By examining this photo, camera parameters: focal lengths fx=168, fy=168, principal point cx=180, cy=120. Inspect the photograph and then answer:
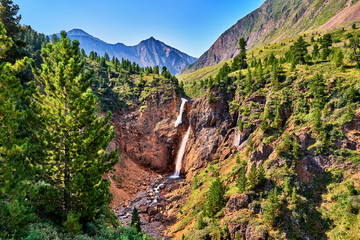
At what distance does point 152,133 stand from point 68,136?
53368mm

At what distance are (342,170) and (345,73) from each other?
1918 centimetres

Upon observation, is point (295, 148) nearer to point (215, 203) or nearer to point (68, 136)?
point (215, 203)

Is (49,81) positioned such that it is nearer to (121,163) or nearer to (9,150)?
(9,150)

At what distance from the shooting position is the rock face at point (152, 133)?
2473 inches

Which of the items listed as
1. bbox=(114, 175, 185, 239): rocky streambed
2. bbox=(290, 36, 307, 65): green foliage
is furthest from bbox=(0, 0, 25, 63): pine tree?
bbox=(290, 36, 307, 65): green foliage

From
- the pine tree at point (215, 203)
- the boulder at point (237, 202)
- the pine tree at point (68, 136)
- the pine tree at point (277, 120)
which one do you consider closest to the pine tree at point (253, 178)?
the boulder at point (237, 202)

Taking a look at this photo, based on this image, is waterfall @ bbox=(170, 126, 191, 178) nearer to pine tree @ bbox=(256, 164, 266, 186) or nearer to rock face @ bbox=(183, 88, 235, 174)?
rock face @ bbox=(183, 88, 235, 174)

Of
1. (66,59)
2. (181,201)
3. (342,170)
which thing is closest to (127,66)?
(181,201)

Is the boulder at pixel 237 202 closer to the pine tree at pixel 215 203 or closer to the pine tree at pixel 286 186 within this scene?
the pine tree at pixel 215 203

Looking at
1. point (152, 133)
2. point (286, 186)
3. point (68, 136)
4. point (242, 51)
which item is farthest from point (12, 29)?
point (242, 51)

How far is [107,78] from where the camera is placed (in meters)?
82.2

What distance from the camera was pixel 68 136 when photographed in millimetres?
13078

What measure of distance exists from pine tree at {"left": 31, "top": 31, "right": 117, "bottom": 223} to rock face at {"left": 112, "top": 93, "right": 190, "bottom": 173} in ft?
160

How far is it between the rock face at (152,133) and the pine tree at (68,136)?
160 feet
